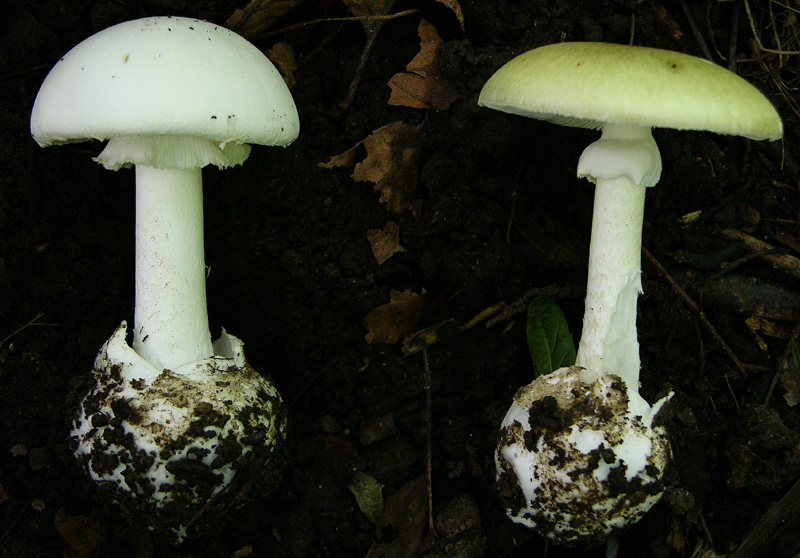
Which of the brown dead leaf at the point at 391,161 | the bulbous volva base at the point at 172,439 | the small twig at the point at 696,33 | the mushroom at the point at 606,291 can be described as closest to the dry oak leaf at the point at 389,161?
the brown dead leaf at the point at 391,161

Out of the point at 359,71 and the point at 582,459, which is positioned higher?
the point at 359,71

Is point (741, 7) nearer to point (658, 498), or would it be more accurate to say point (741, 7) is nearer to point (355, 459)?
point (658, 498)

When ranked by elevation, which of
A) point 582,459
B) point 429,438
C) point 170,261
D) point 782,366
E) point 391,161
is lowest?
point 429,438

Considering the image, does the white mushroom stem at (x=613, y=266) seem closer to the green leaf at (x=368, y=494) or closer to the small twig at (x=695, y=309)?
the small twig at (x=695, y=309)

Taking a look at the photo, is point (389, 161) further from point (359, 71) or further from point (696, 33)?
point (696, 33)

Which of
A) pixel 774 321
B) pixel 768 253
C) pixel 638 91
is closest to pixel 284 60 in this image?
pixel 638 91

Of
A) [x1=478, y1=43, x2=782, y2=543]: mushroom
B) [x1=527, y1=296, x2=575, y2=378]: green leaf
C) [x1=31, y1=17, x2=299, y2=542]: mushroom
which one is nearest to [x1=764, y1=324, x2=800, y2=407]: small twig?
[x1=478, y1=43, x2=782, y2=543]: mushroom
